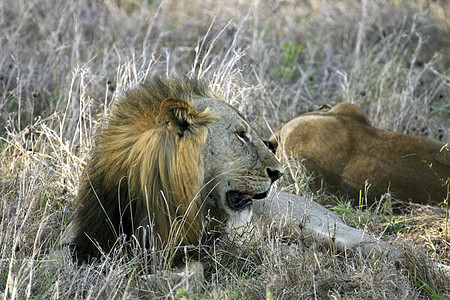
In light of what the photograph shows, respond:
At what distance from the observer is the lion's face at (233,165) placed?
3.31m

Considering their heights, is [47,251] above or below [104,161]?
below

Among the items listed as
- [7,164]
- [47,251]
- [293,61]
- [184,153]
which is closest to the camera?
[184,153]

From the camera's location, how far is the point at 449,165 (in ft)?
15.8

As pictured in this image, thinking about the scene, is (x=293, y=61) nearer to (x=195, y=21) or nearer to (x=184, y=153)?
(x=195, y=21)

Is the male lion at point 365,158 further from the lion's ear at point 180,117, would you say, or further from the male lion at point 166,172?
the lion's ear at point 180,117

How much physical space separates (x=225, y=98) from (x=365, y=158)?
112 cm

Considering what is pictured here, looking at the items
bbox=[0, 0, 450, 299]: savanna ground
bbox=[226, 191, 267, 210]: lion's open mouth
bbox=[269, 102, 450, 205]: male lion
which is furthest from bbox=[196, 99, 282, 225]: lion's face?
bbox=[269, 102, 450, 205]: male lion

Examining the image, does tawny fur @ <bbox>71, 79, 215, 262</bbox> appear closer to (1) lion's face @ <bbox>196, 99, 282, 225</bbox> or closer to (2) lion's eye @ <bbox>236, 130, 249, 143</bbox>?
(1) lion's face @ <bbox>196, 99, 282, 225</bbox>

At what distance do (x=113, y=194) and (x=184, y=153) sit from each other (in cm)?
42

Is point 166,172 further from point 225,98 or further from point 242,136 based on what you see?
point 225,98

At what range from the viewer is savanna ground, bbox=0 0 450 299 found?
3152mm

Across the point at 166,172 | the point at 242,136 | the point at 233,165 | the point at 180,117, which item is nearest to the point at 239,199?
the point at 233,165

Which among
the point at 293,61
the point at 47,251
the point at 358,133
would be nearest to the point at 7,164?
the point at 47,251

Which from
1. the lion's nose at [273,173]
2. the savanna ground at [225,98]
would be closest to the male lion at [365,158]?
the savanna ground at [225,98]
